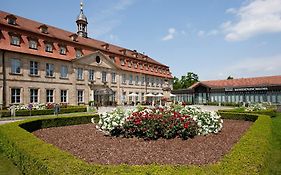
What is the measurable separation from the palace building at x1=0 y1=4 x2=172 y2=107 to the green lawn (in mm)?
19424

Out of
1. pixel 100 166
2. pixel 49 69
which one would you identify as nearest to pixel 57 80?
pixel 49 69

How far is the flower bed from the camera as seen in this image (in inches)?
378

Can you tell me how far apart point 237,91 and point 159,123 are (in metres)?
37.3

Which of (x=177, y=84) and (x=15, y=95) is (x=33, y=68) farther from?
(x=177, y=84)

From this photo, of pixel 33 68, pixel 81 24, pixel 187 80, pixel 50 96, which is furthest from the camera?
pixel 187 80

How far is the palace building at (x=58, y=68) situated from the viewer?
2558cm

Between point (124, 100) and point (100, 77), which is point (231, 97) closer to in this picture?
point (124, 100)

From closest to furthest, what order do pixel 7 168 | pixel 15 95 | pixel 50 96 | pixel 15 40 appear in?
pixel 7 168
pixel 15 40
pixel 15 95
pixel 50 96

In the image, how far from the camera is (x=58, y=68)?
30.5 meters

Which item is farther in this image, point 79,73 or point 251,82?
point 251,82

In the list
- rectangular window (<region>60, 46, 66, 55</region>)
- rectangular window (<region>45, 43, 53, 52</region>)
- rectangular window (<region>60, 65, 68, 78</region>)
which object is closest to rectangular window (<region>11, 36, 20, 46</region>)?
rectangular window (<region>45, 43, 53, 52</region>)

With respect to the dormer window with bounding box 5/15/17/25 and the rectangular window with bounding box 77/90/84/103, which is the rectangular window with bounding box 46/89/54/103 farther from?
the dormer window with bounding box 5/15/17/25

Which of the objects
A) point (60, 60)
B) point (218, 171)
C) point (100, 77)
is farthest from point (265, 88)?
point (218, 171)

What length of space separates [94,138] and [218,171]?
7.28 m
